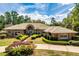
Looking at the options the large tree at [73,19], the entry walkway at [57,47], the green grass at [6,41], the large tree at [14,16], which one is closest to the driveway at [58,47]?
the entry walkway at [57,47]

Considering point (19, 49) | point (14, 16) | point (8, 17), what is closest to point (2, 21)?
point (8, 17)

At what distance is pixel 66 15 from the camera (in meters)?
7.41

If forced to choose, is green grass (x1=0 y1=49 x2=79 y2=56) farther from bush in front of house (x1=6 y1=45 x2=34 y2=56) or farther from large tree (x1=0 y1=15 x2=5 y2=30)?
large tree (x1=0 y1=15 x2=5 y2=30)

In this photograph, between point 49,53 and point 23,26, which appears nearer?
point 49,53

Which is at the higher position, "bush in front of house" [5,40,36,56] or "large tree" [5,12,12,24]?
"large tree" [5,12,12,24]

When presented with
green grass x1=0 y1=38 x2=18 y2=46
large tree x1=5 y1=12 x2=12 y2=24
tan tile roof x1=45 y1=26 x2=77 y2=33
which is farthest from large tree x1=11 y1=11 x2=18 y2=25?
tan tile roof x1=45 y1=26 x2=77 y2=33

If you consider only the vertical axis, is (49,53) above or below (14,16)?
below

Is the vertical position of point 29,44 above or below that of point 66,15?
below

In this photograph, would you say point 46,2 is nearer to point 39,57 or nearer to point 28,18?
point 28,18

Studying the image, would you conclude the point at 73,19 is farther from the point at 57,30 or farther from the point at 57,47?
the point at 57,47

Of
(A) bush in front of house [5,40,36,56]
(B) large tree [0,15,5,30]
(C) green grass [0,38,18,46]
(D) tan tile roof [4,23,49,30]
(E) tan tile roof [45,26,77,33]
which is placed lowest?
(A) bush in front of house [5,40,36,56]

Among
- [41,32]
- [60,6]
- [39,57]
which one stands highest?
[60,6]

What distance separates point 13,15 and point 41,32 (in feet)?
2.22

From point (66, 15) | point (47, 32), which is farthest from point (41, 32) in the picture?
point (66, 15)
